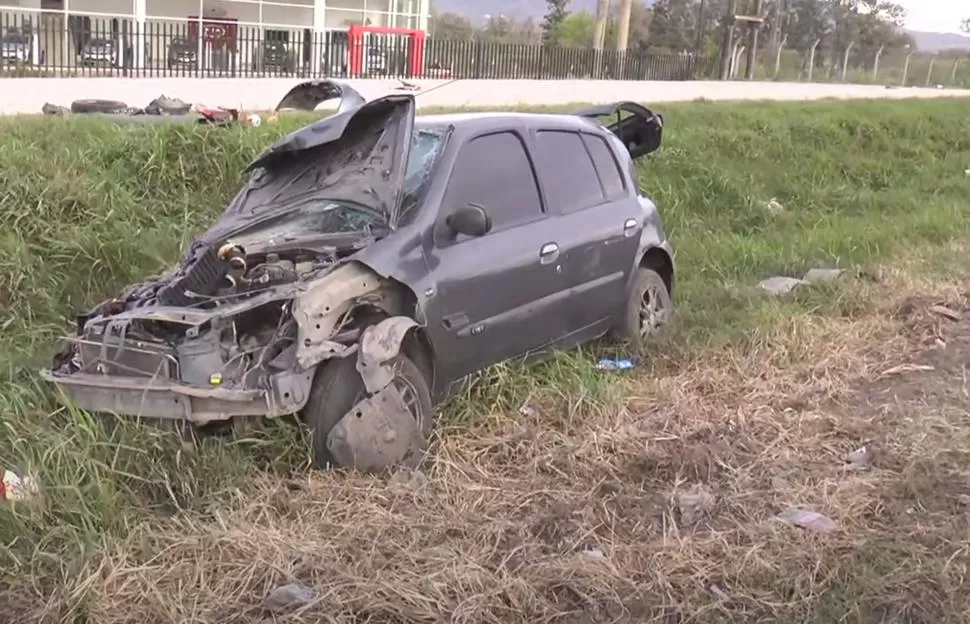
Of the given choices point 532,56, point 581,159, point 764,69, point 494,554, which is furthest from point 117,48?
point 764,69

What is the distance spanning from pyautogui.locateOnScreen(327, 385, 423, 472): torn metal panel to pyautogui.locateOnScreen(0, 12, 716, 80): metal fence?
37.1 feet

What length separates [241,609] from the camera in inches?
152

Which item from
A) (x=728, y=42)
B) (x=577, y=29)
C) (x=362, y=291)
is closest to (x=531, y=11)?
(x=577, y=29)

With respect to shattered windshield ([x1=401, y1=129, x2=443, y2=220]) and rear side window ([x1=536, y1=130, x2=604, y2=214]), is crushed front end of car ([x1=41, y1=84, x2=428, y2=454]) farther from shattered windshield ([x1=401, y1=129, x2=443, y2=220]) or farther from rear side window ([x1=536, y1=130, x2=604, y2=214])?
rear side window ([x1=536, y1=130, x2=604, y2=214])

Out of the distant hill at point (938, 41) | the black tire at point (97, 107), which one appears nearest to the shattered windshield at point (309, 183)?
the black tire at point (97, 107)

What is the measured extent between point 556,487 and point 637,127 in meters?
4.52

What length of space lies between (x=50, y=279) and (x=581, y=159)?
164 inches

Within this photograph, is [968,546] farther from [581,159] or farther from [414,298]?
[581,159]

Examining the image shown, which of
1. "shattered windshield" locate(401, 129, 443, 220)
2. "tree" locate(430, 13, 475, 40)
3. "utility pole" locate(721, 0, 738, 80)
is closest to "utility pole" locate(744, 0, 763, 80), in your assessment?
"utility pole" locate(721, 0, 738, 80)

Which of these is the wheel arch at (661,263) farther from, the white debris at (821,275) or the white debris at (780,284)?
the white debris at (821,275)

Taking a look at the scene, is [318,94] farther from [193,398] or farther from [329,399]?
[193,398]

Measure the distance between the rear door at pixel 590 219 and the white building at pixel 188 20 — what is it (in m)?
10.4

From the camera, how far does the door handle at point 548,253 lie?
19.7ft

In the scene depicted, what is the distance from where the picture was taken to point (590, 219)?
256 inches
